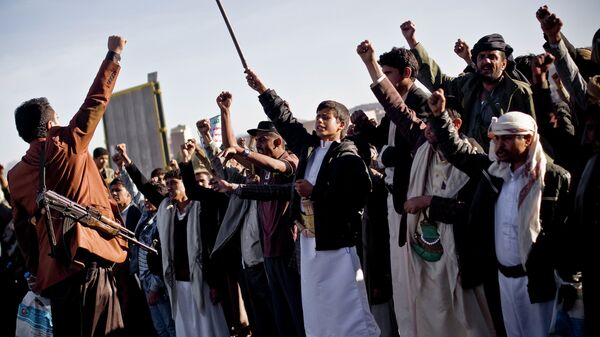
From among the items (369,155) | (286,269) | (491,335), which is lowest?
(491,335)

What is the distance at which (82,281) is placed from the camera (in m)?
5.25

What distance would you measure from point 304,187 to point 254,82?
4.15 feet

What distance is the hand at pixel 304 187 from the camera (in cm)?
528

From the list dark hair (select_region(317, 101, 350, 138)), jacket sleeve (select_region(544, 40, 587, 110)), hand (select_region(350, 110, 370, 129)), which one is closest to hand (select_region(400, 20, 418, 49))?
hand (select_region(350, 110, 370, 129))

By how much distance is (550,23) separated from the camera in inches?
191

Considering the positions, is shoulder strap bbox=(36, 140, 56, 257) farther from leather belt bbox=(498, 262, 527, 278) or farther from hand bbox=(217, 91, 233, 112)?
leather belt bbox=(498, 262, 527, 278)

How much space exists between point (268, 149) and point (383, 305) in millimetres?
1910

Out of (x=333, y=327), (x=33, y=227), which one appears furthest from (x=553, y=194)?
(x=33, y=227)

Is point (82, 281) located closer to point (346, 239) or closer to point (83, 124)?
point (83, 124)

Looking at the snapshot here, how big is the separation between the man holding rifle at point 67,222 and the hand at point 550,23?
10.3ft

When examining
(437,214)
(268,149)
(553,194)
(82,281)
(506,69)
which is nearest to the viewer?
(553,194)

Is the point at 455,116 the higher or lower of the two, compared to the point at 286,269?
higher

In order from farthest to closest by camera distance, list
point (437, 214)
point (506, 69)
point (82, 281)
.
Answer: point (506, 69) < point (82, 281) < point (437, 214)

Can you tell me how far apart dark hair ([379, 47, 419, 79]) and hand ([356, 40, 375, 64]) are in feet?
2.16
